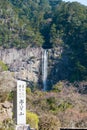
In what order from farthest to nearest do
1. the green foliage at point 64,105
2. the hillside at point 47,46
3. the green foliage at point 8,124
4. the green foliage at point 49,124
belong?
the hillside at point 47,46
the green foliage at point 64,105
the green foliage at point 49,124
the green foliage at point 8,124

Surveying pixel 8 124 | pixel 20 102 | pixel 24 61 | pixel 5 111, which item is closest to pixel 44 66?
pixel 24 61

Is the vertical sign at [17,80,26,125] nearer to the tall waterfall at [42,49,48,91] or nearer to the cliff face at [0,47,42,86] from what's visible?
the cliff face at [0,47,42,86]

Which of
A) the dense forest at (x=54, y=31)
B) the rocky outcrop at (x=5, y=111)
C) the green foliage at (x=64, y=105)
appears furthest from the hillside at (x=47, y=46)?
the rocky outcrop at (x=5, y=111)

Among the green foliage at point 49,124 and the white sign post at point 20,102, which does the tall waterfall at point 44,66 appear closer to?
the green foliage at point 49,124

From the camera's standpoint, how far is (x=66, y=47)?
2111 inches

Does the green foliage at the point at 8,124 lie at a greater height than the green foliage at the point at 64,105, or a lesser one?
greater

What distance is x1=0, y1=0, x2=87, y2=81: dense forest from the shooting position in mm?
52531

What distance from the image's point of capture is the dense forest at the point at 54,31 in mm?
52531

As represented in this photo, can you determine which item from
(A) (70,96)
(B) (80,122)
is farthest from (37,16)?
(B) (80,122)

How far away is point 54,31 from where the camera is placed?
55.0m

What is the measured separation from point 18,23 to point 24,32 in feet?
4.21

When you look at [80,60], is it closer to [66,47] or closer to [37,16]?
[66,47]

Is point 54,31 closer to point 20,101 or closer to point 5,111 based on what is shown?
point 20,101

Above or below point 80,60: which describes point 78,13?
above
